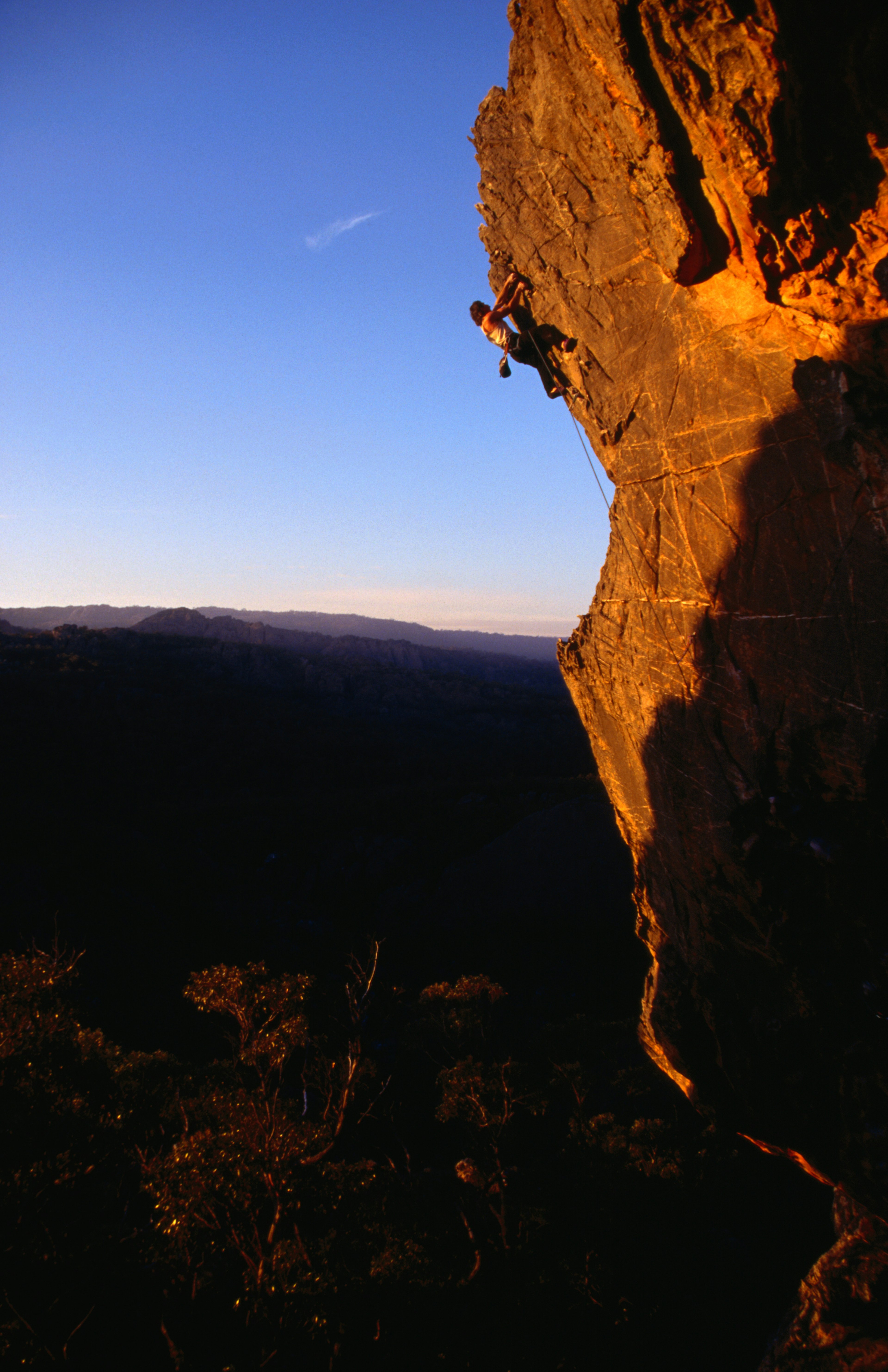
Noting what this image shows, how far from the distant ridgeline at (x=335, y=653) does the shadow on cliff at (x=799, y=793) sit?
189ft

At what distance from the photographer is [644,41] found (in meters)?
4.74

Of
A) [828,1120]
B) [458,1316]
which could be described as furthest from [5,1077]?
[828,1120]

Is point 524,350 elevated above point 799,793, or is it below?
above

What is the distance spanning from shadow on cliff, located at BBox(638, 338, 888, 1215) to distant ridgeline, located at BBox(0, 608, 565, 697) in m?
57.6

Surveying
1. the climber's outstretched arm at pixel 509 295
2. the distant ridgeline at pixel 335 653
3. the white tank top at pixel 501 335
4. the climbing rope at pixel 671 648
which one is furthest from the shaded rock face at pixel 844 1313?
the distant ridgeline at pixel 335 653

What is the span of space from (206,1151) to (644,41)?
11.4m

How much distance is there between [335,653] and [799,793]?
90.3 m

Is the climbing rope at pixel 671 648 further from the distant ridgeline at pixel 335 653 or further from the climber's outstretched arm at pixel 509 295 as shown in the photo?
the distant ridgeline at pixel 335 653

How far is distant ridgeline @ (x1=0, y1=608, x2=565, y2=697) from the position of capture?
6500 cm

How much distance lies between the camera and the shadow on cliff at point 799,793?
4.78m

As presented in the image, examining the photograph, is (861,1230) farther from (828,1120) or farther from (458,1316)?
(458,1316)

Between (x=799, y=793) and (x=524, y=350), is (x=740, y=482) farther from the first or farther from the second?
(x=524, y=350)

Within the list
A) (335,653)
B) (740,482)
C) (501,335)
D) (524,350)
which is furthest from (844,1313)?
(335,653)

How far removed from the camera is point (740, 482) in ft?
17.8
